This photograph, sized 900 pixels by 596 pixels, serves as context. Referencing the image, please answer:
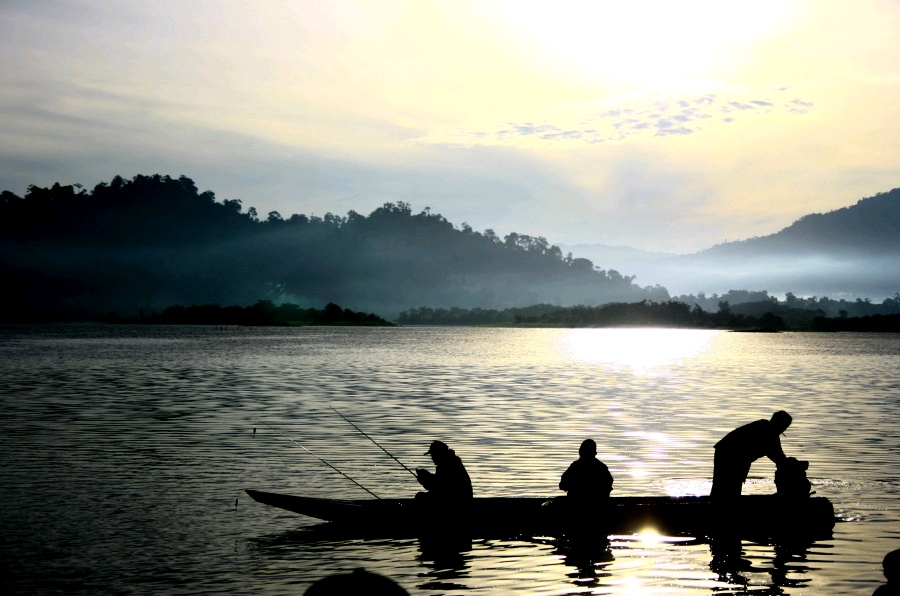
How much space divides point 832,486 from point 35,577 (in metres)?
20.0

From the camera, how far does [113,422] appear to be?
41.9 metres

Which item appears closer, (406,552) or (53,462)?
(406,552)

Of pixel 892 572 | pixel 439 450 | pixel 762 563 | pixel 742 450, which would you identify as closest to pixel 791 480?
pixel 742 450

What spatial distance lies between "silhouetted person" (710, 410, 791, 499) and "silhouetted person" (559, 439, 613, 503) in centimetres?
241

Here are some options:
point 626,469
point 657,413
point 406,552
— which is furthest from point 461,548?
point 657,413

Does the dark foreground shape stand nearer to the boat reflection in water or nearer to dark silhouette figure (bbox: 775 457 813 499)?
dark silhouette figure (bbox: 775 457 813 499)

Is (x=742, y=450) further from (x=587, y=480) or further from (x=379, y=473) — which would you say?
(x=379, y=473)

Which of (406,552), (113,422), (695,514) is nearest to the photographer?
(406,552)

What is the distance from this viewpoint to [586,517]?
19875 millimetres

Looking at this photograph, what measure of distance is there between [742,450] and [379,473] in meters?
12.1

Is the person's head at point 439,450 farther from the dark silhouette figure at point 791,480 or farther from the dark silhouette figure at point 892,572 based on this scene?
the dark silhouette figure at point 892,572

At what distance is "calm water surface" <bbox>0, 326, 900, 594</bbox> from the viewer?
17109 millimetres

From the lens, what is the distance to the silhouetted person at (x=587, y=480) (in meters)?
19.7

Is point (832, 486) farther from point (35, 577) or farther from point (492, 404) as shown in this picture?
point (492, 404)
